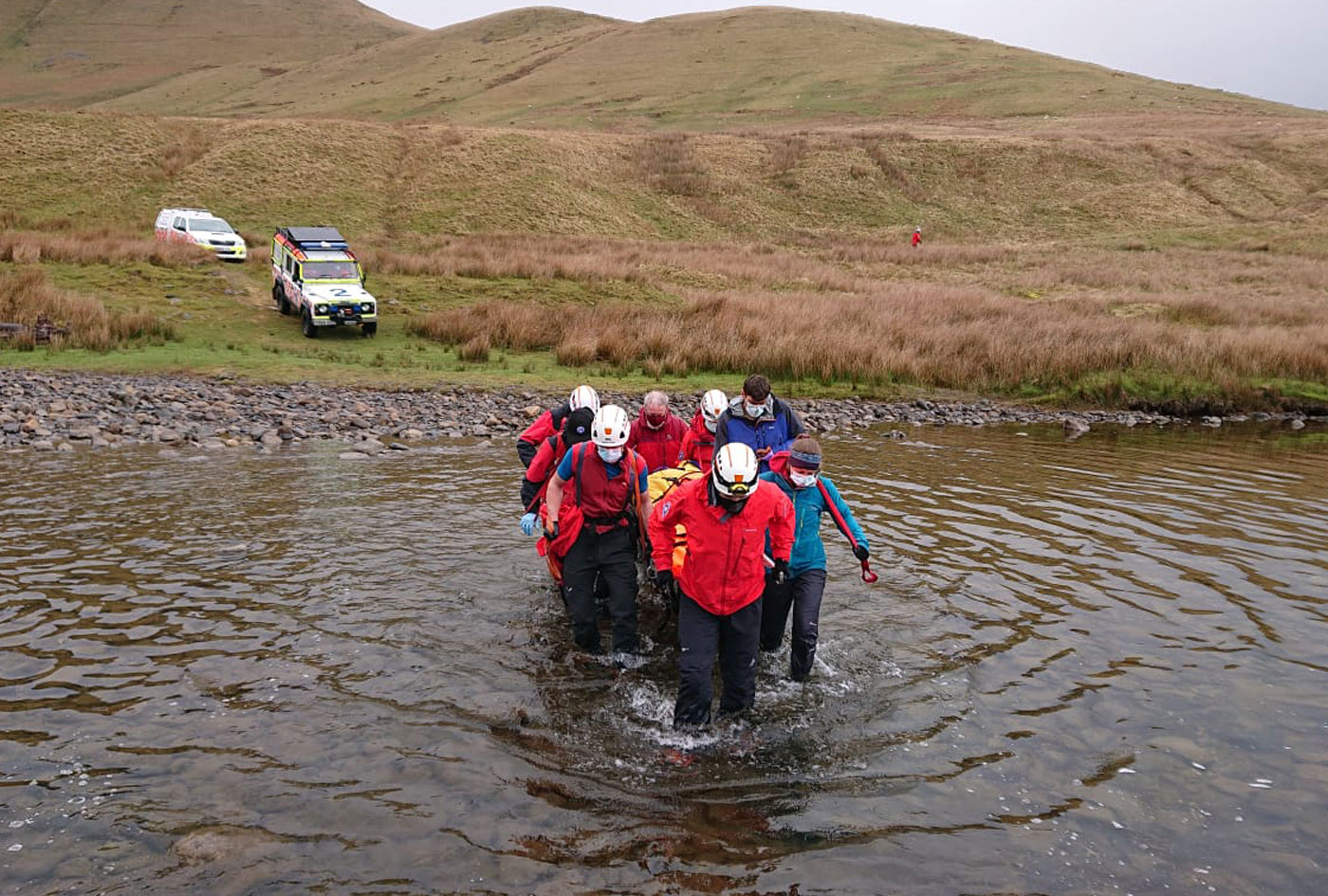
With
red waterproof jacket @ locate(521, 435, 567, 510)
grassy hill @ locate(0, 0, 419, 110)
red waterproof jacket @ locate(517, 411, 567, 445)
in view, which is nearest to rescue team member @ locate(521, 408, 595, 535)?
red waterproof jacket @ locate(521, 435, 567, 510)

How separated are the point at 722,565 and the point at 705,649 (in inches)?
26.9

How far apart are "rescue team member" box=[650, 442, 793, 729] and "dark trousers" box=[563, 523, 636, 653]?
1292mm

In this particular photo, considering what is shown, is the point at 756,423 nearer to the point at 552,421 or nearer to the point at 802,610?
the point at 802,610

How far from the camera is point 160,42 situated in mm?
160625

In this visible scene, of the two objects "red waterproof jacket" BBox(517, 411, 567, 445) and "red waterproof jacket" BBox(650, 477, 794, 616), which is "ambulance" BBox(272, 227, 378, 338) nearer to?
"red waterproof jacket" BBox(517, 411, 567, 445)

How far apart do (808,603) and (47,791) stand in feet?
18.3

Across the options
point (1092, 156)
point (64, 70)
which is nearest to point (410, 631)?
point (1092, 156)

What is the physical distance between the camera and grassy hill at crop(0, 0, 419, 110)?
440 feet

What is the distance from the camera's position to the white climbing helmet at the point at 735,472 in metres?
6.75

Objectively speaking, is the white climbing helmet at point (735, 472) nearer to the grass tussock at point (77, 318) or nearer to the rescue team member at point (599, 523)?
the rescue team member at point (599, 523)

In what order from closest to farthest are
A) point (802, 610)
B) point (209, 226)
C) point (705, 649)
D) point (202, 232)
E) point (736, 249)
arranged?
point (705, 649)
point (802, 610)
point (202, 232)
point (209, 226)
point (736, 249)

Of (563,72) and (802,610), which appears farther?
(563,72)

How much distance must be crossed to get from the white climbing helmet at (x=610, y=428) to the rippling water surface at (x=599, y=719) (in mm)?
2043

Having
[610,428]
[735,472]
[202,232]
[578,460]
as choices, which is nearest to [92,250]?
[202,232]
